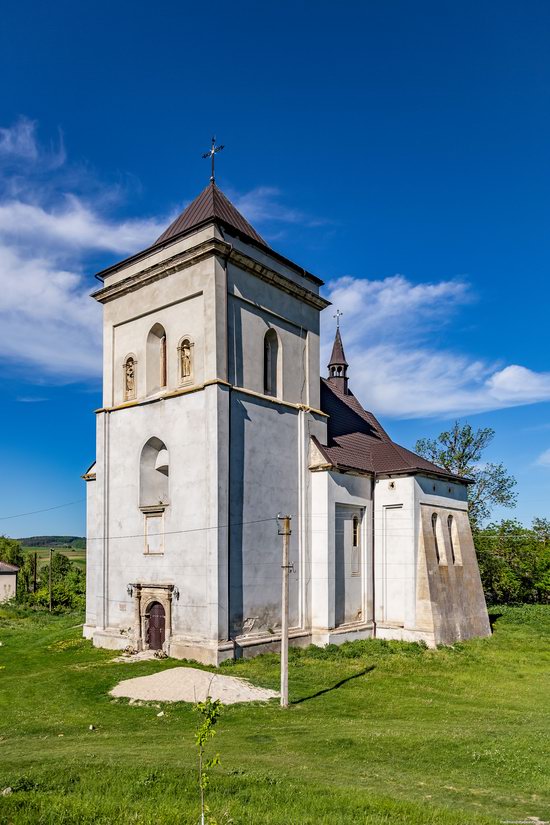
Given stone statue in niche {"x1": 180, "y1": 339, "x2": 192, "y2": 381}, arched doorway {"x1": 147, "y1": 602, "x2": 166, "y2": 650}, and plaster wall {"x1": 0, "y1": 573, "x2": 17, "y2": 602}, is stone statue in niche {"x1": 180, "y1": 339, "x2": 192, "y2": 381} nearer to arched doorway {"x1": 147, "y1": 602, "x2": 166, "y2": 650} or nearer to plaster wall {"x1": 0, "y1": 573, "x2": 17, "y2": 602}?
arched doorway {"x1": 147, "y1": 602, "x2": 166, "y2": 650}

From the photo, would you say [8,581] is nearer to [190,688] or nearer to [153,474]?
[153,474]

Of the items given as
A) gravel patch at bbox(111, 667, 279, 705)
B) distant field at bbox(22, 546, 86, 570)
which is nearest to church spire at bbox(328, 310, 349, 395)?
gravel patch at bbox(111, 667, 279, 705)

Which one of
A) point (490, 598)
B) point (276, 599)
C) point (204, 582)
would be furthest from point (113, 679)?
point (490, 598)

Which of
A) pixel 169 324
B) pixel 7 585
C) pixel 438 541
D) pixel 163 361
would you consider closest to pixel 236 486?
pixel 163 361

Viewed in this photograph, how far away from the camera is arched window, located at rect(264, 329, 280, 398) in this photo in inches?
993

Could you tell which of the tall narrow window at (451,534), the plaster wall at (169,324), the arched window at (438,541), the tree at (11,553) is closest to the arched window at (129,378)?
the plaster wall at (169,324)

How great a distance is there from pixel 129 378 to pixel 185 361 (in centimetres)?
350

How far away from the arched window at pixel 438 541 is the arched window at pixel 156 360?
44.6 ft

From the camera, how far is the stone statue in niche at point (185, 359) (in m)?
23.6

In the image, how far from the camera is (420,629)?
84.3 feet

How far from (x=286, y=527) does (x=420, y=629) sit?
38.6ft

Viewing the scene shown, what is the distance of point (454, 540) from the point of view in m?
29.4

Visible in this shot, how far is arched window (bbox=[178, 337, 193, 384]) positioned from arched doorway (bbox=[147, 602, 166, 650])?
27.5ft

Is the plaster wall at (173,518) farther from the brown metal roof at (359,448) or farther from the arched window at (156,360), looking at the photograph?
the brown metal roof at (359,448)
